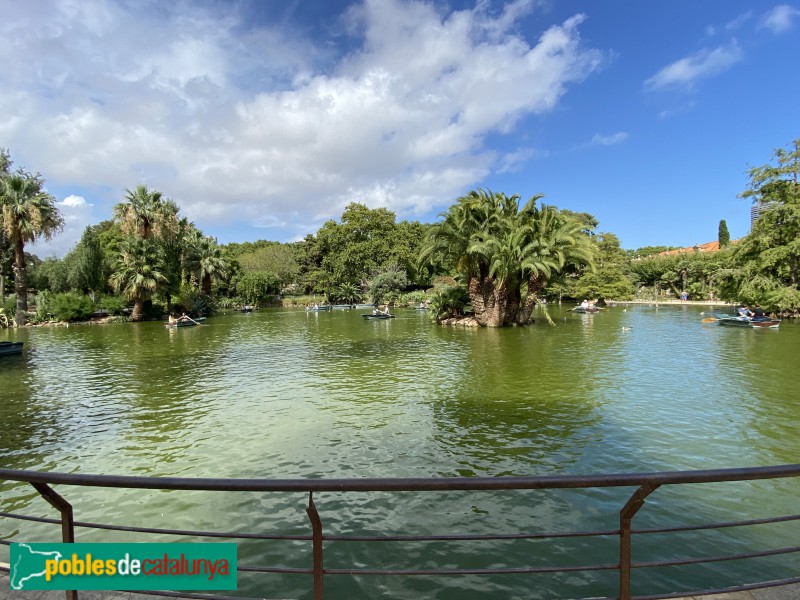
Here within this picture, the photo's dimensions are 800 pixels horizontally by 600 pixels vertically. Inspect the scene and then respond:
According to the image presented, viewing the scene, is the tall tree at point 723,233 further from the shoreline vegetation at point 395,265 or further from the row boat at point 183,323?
the row boat at point 183,323

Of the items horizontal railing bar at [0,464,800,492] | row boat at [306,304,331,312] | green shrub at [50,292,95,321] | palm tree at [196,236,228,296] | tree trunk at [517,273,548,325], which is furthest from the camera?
row boat at [306,304,331,312]

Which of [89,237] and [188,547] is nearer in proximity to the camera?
[188,547]

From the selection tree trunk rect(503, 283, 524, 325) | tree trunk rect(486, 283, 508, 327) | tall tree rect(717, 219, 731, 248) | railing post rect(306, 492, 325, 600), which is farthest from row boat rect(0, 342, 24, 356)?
tall tree rect(717, 219, 731, 248)

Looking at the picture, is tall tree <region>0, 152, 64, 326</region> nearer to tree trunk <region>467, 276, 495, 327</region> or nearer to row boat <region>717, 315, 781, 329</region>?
A: tree trunk <region>467, 276, 495, 327</region>

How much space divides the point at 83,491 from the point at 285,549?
4189 mm

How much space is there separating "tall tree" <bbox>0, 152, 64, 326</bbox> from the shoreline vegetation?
10 centimetres

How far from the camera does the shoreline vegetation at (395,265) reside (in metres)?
33.8

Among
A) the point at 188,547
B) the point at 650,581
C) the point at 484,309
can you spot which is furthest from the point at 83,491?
the point at 484,309

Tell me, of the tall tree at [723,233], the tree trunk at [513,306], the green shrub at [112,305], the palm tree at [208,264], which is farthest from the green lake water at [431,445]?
the tall tree at [723,233]

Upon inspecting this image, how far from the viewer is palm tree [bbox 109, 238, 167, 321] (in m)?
45.4

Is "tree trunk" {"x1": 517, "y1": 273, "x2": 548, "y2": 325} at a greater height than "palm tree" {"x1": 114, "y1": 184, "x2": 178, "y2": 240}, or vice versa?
"palm tree" {"x1": 114, "y1": 184, "x2": 178, "y2": 240}

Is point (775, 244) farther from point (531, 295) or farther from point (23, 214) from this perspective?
point (23, 214)

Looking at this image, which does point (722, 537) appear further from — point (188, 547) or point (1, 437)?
point (1, 437)

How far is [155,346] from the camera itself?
26656mm
